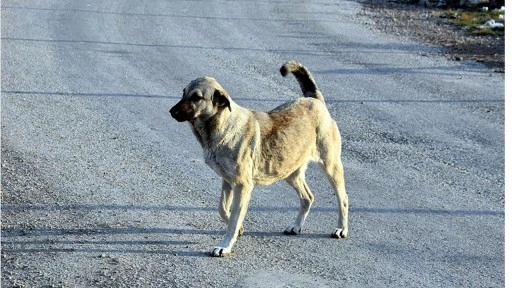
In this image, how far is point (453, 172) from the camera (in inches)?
416

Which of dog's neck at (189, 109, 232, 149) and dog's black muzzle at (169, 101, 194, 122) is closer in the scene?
dog's black muzzle at (169, 101, 194, 122)

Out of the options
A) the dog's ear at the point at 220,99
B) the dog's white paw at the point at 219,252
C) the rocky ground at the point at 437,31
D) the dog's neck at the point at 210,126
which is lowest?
the rocky ground at the point at 437,31

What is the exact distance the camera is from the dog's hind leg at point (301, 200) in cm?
818

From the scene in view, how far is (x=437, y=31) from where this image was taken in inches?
770

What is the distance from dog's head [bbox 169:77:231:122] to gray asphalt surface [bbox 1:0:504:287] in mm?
1115

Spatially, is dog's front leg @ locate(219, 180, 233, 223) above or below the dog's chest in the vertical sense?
below

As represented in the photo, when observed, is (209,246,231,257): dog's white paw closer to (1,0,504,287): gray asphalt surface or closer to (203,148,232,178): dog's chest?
(1,0,504,287): gray asphalt surface

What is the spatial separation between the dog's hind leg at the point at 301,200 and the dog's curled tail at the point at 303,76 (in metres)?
0.74

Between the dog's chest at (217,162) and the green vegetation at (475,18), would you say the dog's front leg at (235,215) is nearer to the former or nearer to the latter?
the dog's chest at (217,162)

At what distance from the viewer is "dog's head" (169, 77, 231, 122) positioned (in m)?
7.18

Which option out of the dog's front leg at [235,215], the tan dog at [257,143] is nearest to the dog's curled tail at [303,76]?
the tan dog at [257,143]

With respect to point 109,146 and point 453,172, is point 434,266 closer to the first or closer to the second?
point 453,172

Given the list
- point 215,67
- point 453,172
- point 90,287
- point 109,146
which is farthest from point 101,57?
point 90,287

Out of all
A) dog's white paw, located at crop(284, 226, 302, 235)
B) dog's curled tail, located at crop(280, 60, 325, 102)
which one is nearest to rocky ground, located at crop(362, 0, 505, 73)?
dog's curled tail, located at crop(280, 60, 325, 102)
